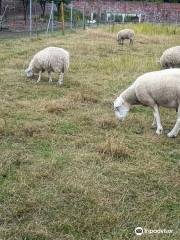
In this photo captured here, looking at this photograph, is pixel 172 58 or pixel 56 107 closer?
pixel 56 107

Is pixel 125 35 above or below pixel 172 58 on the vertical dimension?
below

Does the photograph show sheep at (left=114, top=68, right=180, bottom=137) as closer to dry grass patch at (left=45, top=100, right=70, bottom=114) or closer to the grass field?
the grass field

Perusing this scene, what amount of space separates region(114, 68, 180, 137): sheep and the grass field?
0.78 feet

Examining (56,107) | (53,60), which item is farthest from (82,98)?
(53,60)

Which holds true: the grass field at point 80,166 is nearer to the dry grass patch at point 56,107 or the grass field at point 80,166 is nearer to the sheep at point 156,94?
the dry grass patch at point 56,107

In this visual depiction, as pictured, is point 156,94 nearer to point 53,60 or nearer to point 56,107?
point 56,107

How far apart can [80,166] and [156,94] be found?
231cm

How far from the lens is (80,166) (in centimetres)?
707

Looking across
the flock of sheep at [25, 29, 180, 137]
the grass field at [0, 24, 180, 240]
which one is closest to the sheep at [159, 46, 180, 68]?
the grass field at [0, 24, 180, 240]

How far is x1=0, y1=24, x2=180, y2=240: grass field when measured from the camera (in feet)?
18.0

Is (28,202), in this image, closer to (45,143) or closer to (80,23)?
(45,143)

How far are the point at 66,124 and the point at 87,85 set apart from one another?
3942 mm

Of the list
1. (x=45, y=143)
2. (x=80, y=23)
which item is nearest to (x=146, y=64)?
(x=45, y=143)

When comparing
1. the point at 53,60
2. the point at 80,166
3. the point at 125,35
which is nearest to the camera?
the point at 80,166
